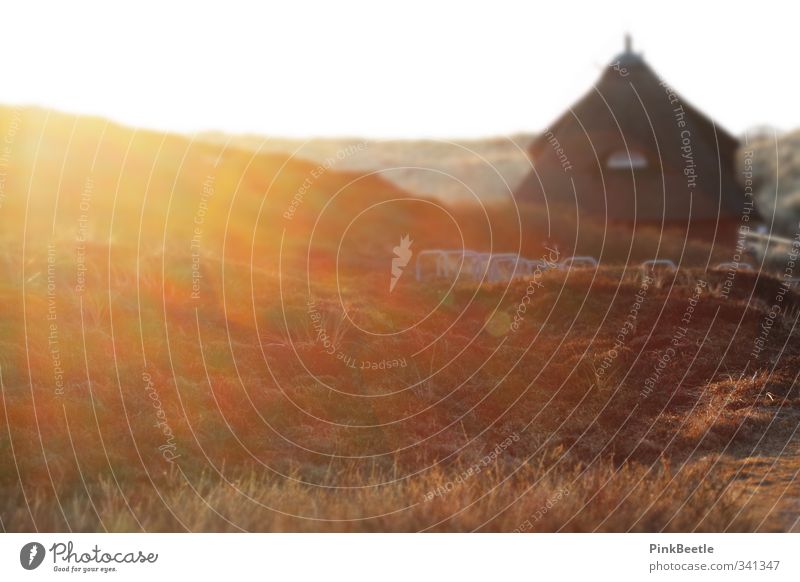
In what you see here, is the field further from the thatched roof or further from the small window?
the small window

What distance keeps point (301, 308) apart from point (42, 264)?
3.37 metres

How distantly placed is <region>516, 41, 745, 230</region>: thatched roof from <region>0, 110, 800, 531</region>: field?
561cm

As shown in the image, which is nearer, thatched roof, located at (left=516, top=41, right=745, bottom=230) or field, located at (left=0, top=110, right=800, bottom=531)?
field, located at (left=0, top=110, right=800, bottom=531)

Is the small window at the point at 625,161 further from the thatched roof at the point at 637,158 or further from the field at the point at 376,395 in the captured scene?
the field at the point at 376,395

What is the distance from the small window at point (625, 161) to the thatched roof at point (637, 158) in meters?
0.02

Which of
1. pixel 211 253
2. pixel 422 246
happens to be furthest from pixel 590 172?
pixel 211 253

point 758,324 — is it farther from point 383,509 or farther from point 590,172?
point 590,172

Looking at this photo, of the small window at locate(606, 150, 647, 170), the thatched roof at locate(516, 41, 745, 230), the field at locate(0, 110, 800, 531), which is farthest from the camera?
the small window at locate(606, 150, 647, 170)

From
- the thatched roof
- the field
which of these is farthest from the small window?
the field

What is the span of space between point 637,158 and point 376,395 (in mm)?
11005

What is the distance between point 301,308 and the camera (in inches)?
450

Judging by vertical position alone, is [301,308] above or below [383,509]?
above

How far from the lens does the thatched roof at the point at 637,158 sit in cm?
1839

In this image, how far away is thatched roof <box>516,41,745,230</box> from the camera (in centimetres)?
1839
